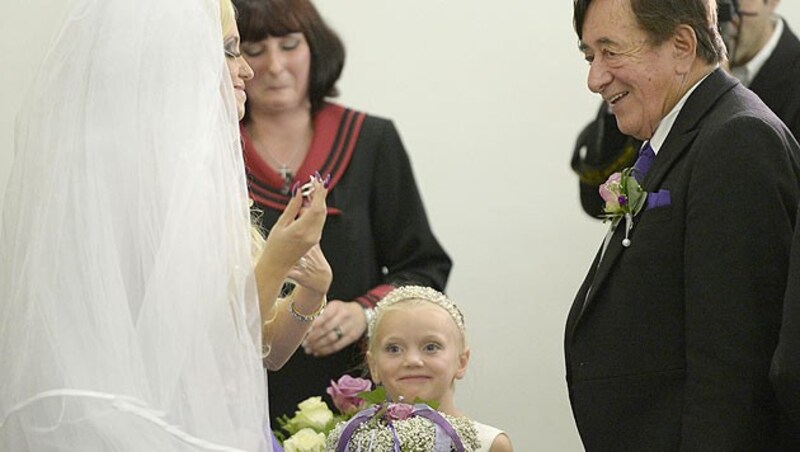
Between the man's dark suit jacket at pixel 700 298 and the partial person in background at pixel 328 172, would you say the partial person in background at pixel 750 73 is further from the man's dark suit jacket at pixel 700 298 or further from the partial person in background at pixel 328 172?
the man's dark suit jacket at pixel 700 298

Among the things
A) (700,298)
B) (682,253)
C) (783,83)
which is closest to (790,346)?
(700,298)

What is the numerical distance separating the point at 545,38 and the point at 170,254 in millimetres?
3345

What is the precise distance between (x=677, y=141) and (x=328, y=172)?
1.65 m

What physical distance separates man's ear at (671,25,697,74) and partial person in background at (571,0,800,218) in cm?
127

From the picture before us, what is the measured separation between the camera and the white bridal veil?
292cm

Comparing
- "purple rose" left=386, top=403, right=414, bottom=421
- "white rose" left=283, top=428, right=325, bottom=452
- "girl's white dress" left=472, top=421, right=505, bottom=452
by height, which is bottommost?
"white rose" left=283, top=428, right=325, bottom=452

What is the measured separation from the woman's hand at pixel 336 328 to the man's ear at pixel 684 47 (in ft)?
4.95

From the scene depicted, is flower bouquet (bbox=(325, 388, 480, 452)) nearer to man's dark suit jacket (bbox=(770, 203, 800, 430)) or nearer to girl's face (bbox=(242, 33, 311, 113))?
man's dark suit jacket (bbox=(770, 203, 800, 430))

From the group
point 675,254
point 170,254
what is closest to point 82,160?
point 170,254

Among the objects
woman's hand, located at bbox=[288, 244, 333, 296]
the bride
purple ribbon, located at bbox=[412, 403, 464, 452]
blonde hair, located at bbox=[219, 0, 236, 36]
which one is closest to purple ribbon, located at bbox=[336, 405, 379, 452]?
purple ribbon, located at bbox=[412, 403, 464, 452]

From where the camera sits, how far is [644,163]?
3482 mm

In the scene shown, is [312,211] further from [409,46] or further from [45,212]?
[409,46]

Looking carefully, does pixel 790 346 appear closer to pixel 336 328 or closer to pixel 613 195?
pixel 613 195

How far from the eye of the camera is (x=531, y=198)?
6.04 meters
